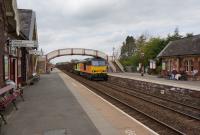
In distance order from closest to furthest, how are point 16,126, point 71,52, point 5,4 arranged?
1. point 16,126
2. point 5,4
3. point 71,52

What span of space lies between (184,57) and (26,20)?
18.1 meters

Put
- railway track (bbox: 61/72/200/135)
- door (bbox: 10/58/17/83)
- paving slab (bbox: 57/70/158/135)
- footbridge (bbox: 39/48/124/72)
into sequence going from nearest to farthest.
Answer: paving slab (bbox: 57/70/158/135) < railway track (bbox: 61/72/200/135) < door (bbox: 10/58/17/83) < footbridge (bbox: 39/48/124/72)

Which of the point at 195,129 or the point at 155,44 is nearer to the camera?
the point at 195,129

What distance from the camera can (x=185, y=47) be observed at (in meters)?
39.9

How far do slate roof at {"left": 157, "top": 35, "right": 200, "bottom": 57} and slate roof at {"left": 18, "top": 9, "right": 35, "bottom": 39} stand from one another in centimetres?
1713

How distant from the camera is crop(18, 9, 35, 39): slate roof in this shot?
29.1 meters

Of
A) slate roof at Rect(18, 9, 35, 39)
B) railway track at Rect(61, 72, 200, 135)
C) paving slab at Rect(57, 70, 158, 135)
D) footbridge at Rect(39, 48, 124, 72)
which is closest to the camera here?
paving slab at Rect(57, 70, 158, 135)

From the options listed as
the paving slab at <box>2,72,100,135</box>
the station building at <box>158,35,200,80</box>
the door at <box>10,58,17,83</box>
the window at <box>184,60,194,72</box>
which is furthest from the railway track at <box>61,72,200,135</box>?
the window at <box>184,60,194,72</box>

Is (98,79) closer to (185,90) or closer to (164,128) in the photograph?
(185,90)

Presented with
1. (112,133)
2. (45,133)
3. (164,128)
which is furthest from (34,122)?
(164,128)

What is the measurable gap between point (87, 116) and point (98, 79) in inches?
1170

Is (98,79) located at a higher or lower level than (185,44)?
lower

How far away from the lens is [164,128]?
11047mm

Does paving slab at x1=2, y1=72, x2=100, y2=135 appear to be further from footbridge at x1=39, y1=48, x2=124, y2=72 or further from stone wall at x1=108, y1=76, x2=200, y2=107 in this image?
footbridge at x1=39, y1=48, x2=124, y2=72
